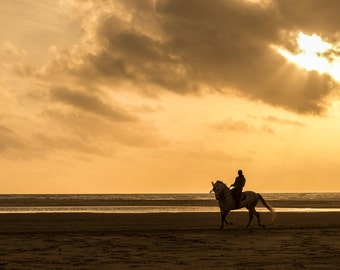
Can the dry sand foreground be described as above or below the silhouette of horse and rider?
below

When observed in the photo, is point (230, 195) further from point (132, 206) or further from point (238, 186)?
point (132, 206)

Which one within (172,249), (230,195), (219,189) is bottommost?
(172,249)

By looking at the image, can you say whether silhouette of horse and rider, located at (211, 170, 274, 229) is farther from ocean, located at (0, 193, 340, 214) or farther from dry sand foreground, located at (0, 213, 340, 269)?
ocean, located at (0, 193, 340, 214)

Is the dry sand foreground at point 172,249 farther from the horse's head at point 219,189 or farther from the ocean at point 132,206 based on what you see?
the ocean at point 132,206

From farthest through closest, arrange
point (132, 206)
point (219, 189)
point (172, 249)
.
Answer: point (132, 206), point (219, 189), point (172, 249)

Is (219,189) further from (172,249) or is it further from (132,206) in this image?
(132,206)

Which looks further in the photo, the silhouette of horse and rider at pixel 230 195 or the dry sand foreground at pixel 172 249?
the silhouette of horse and rider at pixel 230 195

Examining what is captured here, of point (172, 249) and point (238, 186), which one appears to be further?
point (238, 186)

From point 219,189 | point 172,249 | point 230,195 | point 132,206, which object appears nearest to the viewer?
Result: point 172,249

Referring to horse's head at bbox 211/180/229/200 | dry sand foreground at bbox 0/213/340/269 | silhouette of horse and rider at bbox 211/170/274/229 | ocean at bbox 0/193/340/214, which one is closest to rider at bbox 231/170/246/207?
silhouette of horse and rider at bbox 211/170/274/229

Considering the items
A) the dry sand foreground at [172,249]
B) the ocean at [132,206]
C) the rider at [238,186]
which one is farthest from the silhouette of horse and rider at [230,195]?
the ocean at [132,206]

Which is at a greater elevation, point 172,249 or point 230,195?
point 230,195

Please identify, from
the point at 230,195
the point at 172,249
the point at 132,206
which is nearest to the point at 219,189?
the point at 230,195

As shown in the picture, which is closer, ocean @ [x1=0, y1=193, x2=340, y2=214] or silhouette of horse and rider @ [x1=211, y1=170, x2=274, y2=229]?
silhouette of horse and rider @ [x1=211, y1=170, x2=274, y2=229]
